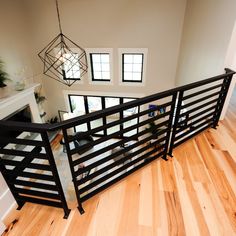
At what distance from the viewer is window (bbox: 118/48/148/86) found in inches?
216

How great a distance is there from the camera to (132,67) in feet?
19.4

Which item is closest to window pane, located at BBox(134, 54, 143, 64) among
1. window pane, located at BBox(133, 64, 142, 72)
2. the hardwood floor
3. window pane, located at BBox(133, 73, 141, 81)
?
window pane, located at BBox(133, 64, 142, 72)

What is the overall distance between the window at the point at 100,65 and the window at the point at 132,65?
40 cm

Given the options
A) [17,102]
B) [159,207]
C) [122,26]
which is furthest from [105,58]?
[159,207]

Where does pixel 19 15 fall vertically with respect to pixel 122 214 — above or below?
above

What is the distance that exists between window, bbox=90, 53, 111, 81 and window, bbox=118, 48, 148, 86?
0.52 m

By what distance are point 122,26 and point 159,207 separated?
→ 5216 mm

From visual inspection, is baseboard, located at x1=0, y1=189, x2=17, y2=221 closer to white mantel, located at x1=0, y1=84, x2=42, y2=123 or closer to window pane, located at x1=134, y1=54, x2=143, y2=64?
white mantel, located at x1=0, y1=84, x2=42, y2=123

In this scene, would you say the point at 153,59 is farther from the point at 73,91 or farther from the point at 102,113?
the point at 102,113

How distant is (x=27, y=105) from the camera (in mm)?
4441

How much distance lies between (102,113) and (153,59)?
4839 millimetres

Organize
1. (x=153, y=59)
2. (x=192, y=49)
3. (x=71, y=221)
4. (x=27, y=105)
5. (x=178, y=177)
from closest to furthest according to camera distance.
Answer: (x=71, y=221) → (x=178, y=177) → (x=192, y=49) → (x=27, y=105) → (x=153, y=59)

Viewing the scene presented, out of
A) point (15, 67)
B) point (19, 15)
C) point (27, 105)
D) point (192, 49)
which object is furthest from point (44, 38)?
point (192, 49)

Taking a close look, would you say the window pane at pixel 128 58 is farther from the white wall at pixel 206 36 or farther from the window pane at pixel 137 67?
the white wall at pixel 206 36
